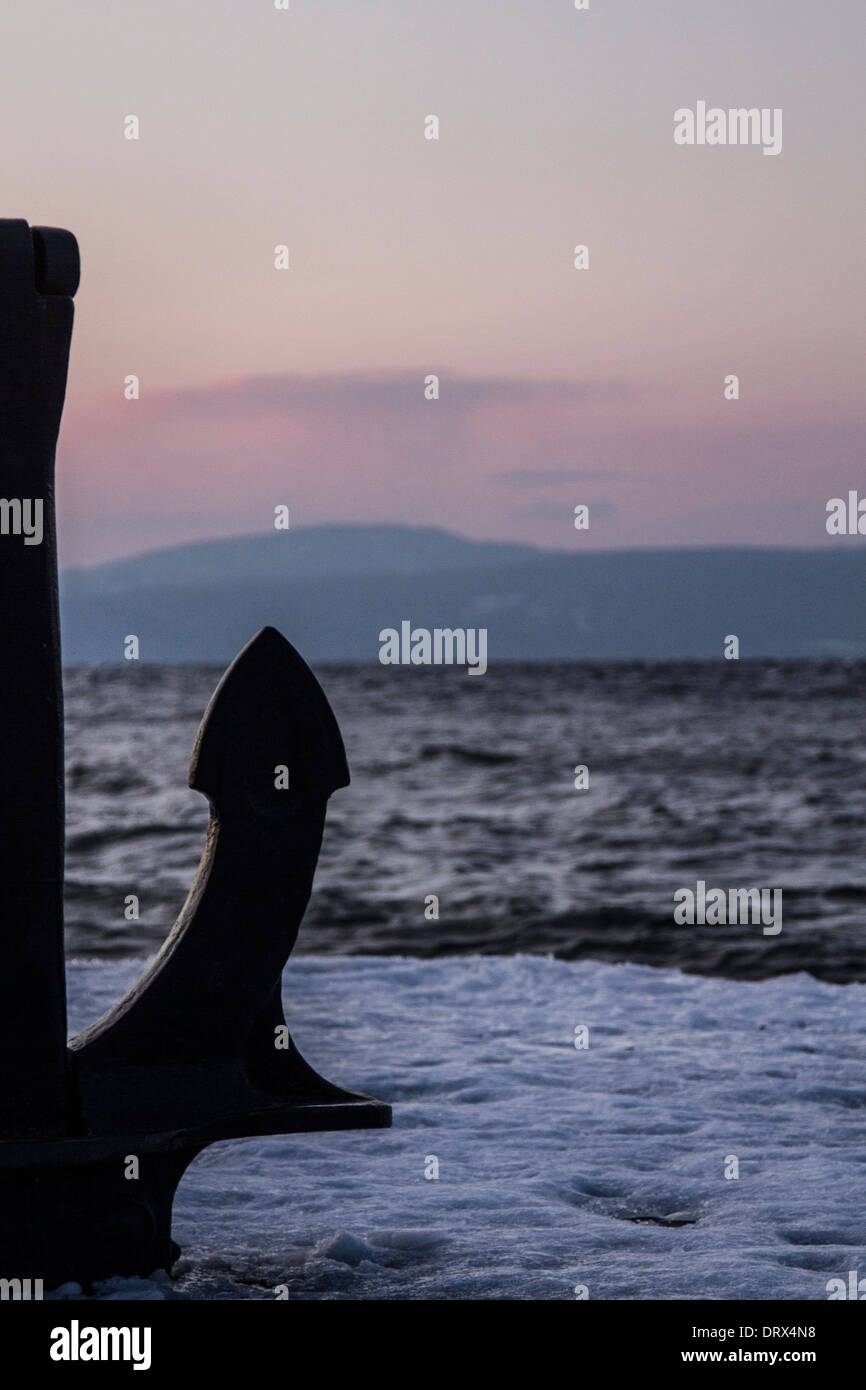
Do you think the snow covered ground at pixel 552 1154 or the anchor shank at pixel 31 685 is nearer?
the anchor shank at pixel 31 685

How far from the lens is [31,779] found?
3.20 meters

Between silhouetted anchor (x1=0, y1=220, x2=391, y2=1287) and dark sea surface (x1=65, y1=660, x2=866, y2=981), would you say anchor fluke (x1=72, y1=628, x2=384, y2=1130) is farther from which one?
dark sea surface (x1=65, y1=660, x2=866, y2=981)

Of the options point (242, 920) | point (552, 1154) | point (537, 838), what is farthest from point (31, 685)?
point (537, 838)

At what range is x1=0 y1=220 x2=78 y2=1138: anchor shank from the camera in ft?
10.3

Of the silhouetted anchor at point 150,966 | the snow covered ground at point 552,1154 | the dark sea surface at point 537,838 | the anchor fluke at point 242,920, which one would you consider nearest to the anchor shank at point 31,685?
the silhouetted anchor at point 150,966

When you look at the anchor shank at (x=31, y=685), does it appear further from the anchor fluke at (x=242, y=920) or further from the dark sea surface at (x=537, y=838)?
the dark sea surface at (x=537, y=838)

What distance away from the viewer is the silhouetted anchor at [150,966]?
10.4 ft

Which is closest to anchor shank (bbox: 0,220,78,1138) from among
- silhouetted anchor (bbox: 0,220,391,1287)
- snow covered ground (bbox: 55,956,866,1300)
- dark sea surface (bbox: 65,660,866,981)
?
silhouetted anchor (bbox: 0,220,391,1287)

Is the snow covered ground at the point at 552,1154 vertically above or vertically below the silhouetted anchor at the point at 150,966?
below

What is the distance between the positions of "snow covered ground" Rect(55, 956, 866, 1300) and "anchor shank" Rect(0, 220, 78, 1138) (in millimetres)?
508

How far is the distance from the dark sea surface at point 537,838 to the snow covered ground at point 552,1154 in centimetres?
355
